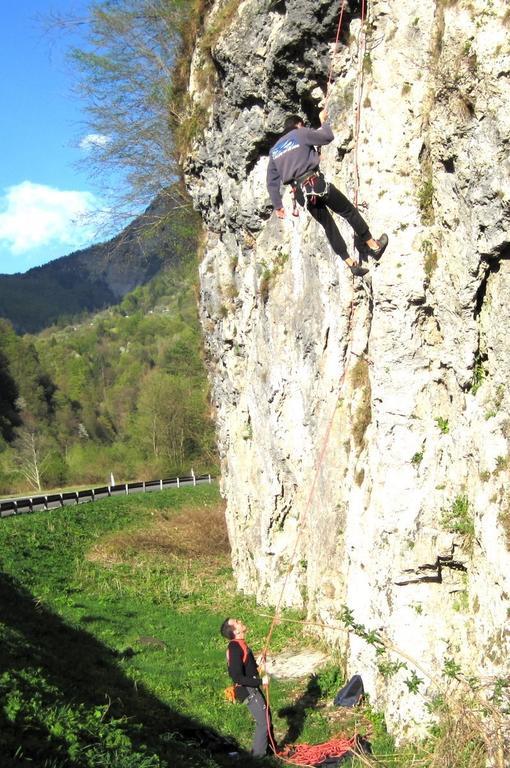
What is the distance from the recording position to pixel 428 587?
33.3ft

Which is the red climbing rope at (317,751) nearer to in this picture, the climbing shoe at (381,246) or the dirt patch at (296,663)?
the dirt patch at (296,663)

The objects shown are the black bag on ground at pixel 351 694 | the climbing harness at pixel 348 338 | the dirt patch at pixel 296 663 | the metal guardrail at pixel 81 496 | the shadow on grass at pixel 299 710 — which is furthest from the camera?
the metal guardrail at pixel 81 496

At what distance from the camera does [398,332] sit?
1066 centimetres

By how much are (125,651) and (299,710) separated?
438 cm

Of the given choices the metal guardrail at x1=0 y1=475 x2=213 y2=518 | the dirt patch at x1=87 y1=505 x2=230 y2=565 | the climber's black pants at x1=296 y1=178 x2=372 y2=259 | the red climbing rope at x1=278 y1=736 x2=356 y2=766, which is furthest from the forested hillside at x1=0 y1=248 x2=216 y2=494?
the red climbing rope at x1=278 y1=736 x2=356 y2=766

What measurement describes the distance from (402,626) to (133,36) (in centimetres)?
1938

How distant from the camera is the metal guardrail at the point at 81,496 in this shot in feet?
116

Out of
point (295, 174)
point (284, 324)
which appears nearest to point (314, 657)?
point (284, 324)

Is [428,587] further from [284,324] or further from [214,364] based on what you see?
[214,364]

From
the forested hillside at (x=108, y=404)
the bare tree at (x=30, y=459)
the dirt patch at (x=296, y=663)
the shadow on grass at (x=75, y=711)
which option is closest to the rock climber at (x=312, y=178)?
the shadow on grass at (x=75, y=711)

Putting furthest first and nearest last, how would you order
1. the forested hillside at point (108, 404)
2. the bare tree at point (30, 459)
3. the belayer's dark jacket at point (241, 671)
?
1. the bare tree at point (30, 459)
2. the forested hillside at point (108, 404)
3. the belayer's dark jacket at point (241, 671)

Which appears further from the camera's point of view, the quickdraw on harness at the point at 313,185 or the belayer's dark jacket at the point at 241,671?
the quickdraw on harness at the point at 313,185

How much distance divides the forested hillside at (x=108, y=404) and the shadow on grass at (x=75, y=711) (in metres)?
16.0

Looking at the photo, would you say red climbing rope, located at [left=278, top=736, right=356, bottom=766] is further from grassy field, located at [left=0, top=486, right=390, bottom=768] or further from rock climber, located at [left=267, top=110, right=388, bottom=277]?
rock climber, located at [left=267, top=110, right=388, bottom=277]
